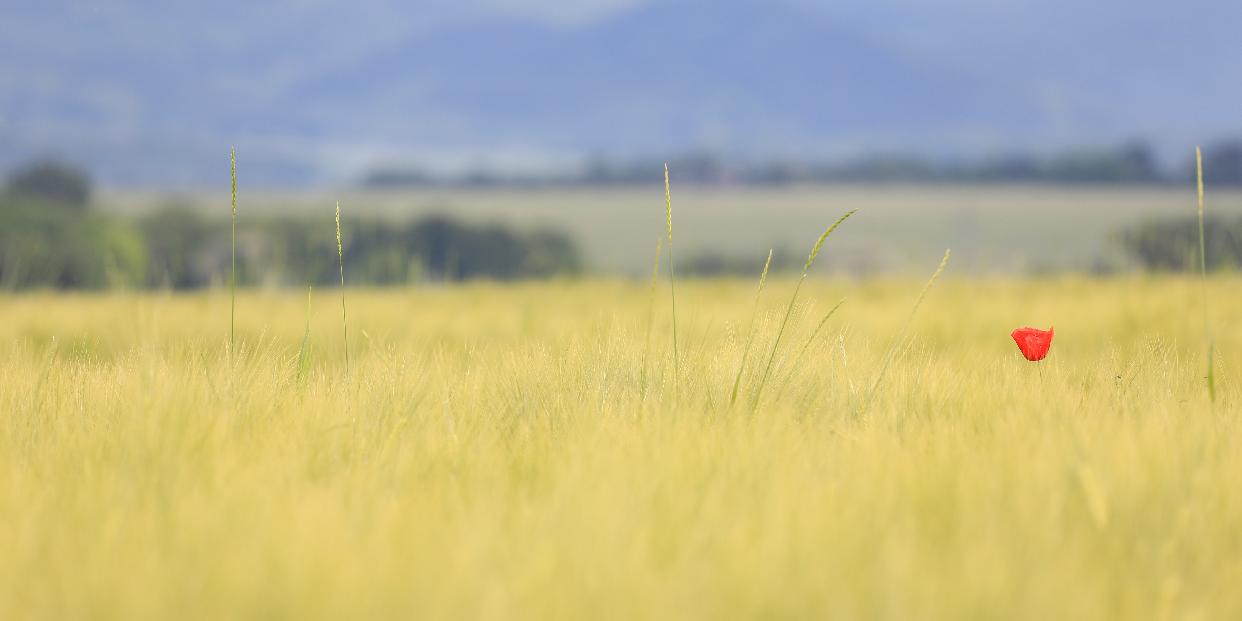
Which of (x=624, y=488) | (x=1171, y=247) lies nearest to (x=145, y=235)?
(x=1171, y=247)

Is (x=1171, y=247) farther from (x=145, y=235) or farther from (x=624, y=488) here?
(x=145, y=235)

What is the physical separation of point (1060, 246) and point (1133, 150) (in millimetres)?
21849

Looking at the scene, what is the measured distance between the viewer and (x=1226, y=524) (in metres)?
1.63

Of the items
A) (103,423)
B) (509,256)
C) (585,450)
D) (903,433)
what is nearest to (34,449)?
(103,423)

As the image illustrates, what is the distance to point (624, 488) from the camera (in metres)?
1.60

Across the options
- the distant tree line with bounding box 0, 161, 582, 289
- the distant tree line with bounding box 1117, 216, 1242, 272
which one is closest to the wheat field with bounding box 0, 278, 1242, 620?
the distant tree line with bounding box 1117, 216, 1242, 272

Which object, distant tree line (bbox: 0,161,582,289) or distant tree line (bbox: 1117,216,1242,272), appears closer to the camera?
distant tree line (bbox: 1117,216,1242,272)

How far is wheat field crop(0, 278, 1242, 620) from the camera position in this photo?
1294 millimetres

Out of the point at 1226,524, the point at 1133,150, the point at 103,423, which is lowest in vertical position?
the point at 1226,524

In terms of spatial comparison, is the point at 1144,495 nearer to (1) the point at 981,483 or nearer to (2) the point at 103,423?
(1) the point at 981,483

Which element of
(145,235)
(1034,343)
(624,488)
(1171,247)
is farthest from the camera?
(145,235)

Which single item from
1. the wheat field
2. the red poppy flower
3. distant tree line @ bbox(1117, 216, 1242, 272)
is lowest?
the wheat field

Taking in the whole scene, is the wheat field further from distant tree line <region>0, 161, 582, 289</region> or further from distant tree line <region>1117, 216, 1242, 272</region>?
distant tree line <region>0, 161, 582, 289</region>

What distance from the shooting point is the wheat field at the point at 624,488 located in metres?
1.29
